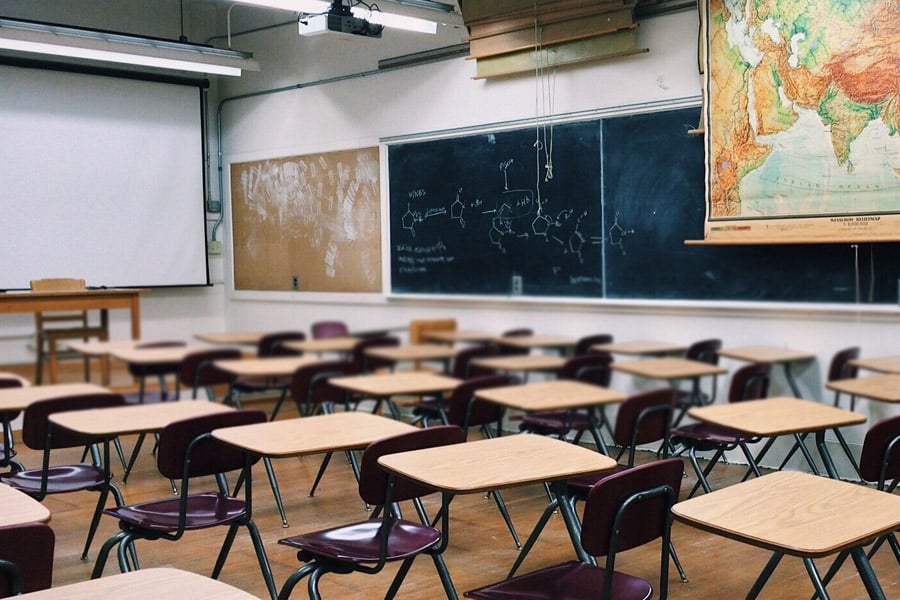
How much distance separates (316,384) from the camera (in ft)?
18.2

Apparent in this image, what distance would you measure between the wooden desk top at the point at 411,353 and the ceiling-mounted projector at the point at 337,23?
2.02 metres

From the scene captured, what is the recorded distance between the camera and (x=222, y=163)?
22.2 feet

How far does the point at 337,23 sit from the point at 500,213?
1.74 m

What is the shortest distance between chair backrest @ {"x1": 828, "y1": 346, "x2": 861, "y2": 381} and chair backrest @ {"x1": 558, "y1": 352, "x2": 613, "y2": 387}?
4.12 feet

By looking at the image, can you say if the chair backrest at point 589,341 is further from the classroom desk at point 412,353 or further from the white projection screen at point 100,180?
the white projection screen at point 100,180

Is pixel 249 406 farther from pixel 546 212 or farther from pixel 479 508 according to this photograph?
pixel 479 508

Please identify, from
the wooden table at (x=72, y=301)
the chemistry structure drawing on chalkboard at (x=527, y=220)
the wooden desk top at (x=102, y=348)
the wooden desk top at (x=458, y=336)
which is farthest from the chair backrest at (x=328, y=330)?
the chemistry structure drawing on chalkboard at (x=527, y=220)

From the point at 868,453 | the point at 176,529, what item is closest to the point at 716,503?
the point at 868,453

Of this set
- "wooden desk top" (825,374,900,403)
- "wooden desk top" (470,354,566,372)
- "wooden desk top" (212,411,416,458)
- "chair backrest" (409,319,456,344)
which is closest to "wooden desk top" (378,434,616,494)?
"wooden desk top" (212,411,416,458)

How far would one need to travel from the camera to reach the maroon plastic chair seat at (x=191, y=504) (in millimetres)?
3098

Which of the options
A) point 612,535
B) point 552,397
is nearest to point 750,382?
point 552,397

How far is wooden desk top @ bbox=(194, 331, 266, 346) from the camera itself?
6969mm

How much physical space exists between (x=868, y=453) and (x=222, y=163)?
192 inches

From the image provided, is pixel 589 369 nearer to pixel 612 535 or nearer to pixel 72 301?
pixel 612 535
